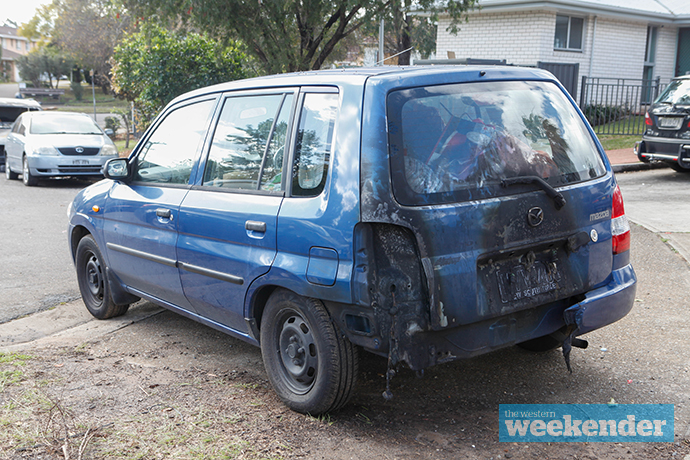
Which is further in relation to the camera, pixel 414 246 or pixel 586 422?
pixel 586 422

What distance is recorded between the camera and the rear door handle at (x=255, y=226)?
3643mm

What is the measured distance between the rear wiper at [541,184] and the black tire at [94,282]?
351cm

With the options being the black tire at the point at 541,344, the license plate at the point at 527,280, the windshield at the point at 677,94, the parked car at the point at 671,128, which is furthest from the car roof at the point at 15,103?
the license plate at the point at 527,280

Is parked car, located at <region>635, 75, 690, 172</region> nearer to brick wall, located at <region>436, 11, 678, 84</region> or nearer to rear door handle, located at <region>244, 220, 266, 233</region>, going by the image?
brick wall, located at <region>436, 11, 678, 84</region>

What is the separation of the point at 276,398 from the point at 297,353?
1.47 feet

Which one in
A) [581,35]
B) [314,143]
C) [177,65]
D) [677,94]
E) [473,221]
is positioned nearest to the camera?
[473,221]

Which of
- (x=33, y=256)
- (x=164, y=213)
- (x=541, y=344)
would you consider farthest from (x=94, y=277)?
(x=541, y=344)

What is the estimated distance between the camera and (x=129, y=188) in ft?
16.3

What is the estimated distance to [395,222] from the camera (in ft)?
10.2

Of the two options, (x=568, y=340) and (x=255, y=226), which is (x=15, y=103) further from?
(x=568, y=340)

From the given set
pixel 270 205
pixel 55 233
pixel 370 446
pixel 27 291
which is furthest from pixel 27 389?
pixel 55 233

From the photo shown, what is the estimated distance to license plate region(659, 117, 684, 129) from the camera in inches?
462

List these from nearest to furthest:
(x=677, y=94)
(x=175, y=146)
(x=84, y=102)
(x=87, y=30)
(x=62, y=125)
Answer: (x=175, y=146) < (x=677, y=94) < (x=62, y=125) < (x=87, y=30) < (x=84, y=102)

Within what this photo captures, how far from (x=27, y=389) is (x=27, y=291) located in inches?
103
